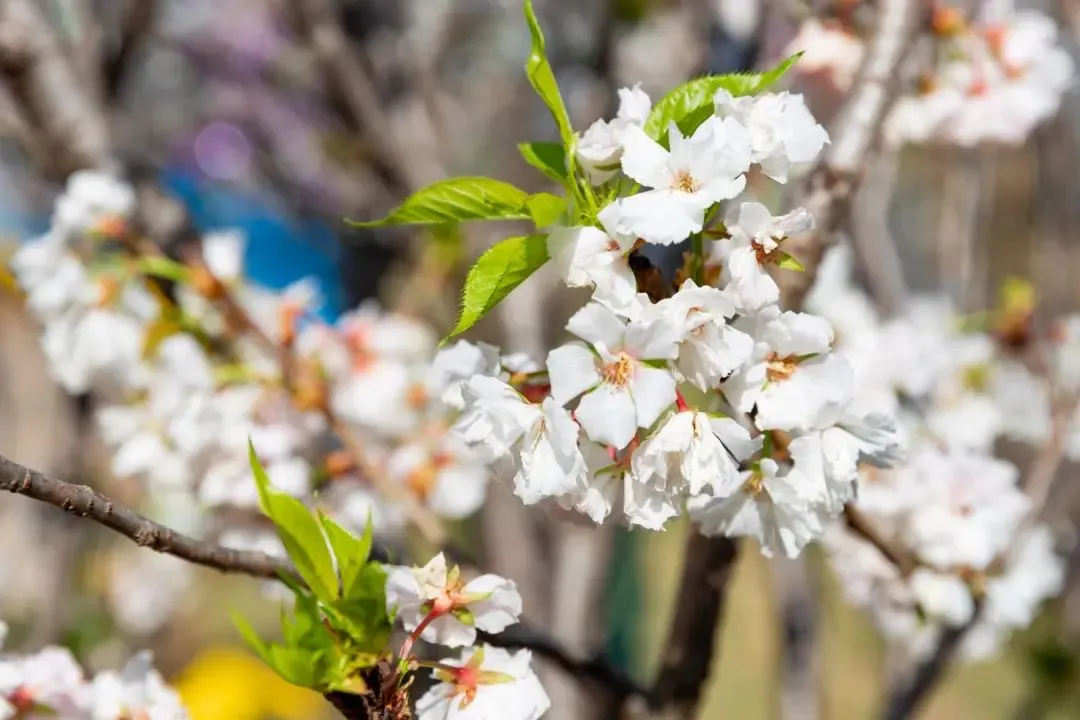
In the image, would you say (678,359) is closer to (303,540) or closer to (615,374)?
(615,374)

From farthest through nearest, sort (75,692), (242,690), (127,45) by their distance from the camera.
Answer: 1. (242,690)
2. (127,45)
3. (75,692)

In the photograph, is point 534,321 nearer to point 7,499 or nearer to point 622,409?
point 622,409

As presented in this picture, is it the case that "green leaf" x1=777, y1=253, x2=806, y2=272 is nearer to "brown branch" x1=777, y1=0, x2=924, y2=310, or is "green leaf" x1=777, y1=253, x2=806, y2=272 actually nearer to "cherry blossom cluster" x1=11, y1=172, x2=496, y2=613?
"brown branch" x1=777, y1=0, x2=924, y2=310

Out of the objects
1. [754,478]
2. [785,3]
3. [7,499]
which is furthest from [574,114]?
[7,499]

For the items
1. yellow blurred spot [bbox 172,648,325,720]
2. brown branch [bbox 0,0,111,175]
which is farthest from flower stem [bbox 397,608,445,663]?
yellow blurred spot [bbox 172,648,325,720]

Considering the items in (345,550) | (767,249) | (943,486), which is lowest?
(943,486)

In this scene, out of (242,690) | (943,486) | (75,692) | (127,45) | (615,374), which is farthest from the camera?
(242,690)

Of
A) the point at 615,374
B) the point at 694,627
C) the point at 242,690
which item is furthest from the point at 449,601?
the point at 242,690
